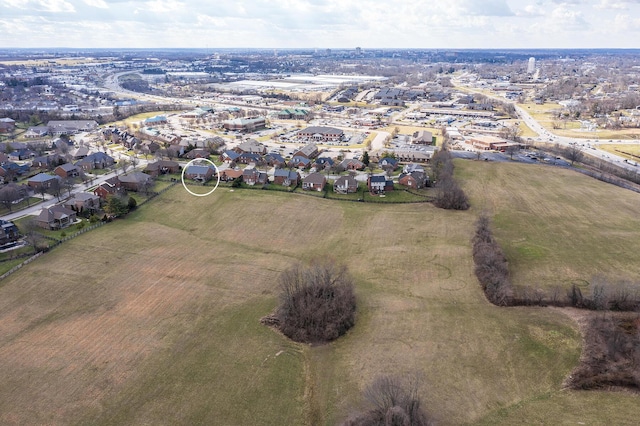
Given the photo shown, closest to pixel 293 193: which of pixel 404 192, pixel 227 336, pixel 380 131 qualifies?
pixel 404 192

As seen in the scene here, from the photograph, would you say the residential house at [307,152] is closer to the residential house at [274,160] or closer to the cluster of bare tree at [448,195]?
the residential house at [274,160]

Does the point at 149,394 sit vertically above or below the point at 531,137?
below

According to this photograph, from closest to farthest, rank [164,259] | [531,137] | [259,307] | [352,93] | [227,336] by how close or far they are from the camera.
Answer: [227,336] → [259,307] → [164,259] → [531,137] → [352,93]

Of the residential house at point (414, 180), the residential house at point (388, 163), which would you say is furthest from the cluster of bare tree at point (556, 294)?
the residential house at point (388, 163)

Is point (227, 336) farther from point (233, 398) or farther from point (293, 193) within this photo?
point (293, 193)

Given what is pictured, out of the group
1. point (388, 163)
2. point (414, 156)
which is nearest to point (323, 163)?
point (388, 163)

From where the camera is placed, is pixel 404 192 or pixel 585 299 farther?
pixel 404 192

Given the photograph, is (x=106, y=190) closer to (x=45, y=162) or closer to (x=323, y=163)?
(x=45, y=162)

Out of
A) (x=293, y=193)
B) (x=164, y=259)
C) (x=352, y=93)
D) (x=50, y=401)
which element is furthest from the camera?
(x=352, y=93)

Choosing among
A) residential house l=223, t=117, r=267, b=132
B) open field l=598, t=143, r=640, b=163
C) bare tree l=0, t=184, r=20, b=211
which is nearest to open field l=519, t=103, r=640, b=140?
open field l=598, t=143, r=640, b=163
